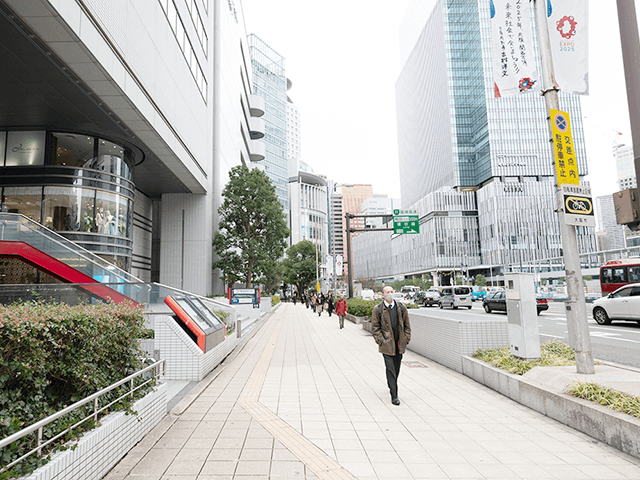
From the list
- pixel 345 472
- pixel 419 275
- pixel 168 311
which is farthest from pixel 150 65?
pixel 419 275

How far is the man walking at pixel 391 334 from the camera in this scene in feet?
19.4

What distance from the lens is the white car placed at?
14422 mm

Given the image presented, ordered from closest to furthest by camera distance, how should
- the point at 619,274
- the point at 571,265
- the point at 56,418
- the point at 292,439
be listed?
the point at 56,418 → the point at 292,439 → the point at 571,265 → the point at 619,274

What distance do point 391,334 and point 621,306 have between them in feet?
45.7

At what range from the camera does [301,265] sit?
6500cm

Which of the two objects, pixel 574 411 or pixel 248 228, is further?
pixel 248 228

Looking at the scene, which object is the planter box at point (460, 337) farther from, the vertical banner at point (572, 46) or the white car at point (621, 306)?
the white car at point (621, 306)

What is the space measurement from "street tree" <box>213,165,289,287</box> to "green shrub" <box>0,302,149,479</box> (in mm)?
23189

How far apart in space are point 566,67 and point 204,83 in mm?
24071

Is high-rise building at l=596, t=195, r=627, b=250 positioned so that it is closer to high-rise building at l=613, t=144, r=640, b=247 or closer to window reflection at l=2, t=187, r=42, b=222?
high-rise building at l=613, t=144, r=640, b=247

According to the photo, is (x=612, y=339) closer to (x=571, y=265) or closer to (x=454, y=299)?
(x=571, y=265)

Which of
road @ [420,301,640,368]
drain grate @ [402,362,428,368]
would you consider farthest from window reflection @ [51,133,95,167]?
road @ [420,301,640,368]

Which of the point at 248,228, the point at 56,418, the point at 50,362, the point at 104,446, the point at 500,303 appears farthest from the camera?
the point at 248,228

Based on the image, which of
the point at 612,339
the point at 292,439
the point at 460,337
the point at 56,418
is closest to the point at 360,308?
the point at 612,339
